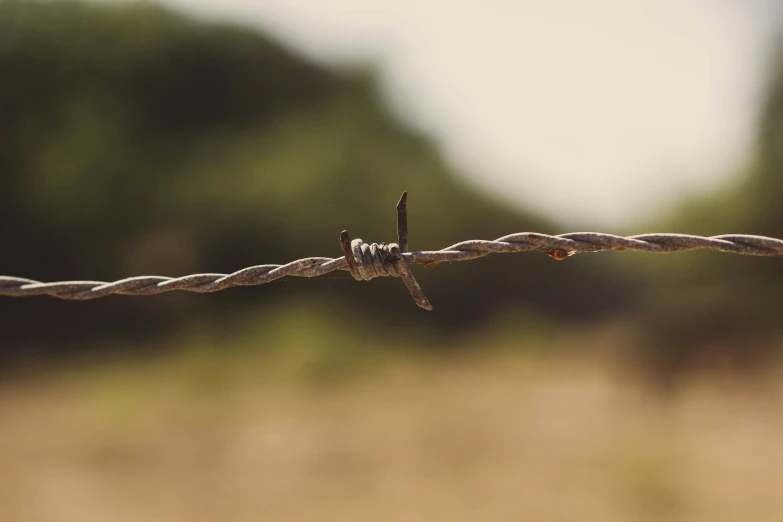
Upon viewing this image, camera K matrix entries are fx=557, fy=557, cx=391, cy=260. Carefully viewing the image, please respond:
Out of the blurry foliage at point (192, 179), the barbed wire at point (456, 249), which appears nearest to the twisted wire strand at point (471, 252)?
the barbed wire at point (456, 249)

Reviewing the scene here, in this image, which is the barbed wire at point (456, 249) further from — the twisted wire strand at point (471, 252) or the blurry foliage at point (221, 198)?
the blurry foliage at point (221, 198)

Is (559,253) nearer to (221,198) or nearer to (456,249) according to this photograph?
(456,249)

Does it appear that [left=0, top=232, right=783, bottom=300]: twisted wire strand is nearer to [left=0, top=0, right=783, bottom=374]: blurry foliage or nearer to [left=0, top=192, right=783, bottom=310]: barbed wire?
[left=0, top=192, right=783, bottom=310]: barbed wire

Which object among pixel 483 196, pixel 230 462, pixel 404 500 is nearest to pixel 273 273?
pixel 404 500

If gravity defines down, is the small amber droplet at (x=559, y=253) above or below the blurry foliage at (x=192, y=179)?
below

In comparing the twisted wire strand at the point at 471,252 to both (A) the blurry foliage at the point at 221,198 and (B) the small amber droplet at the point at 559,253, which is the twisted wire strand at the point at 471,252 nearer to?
(B) the small amber droplet at the point at 559,253

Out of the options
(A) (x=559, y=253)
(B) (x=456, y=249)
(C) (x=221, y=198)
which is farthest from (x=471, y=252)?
(C) (x=221, y=198)

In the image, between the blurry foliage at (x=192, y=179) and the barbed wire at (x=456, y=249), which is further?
the blurry foliage at (x=192, y=179)

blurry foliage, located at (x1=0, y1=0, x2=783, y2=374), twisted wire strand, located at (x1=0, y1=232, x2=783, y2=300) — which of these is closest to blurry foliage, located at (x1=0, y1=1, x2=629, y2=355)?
blurry foliage, located at (x1=0, y1=0, x2=783, y2=374)

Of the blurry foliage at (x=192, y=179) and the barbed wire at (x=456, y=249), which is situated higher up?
the blurry foliage at (x=192, y=179)
